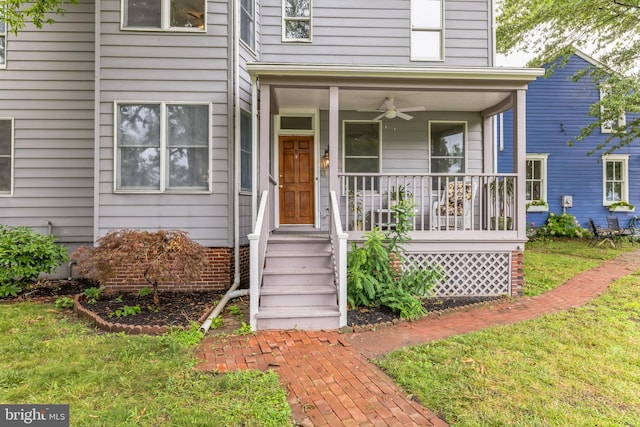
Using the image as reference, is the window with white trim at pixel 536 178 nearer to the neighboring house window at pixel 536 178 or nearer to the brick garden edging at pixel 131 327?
the neighboring house window at pixel 536 178

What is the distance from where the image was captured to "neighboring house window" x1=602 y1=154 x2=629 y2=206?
41.8 feet

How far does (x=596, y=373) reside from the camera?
3.14 meters

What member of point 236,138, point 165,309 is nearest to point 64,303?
point 165,309

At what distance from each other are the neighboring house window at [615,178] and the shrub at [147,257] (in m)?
14.6

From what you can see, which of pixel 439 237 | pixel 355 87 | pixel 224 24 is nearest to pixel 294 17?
pixel 224 24

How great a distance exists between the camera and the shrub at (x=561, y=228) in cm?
1194

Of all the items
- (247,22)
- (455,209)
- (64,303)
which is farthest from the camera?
(247,22)

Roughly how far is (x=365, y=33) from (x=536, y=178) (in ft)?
29.9

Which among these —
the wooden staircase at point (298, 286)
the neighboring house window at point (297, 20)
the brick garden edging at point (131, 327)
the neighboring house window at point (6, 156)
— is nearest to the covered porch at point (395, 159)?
the wooden staircase at point (298, 286)

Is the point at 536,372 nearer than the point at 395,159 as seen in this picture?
Yes

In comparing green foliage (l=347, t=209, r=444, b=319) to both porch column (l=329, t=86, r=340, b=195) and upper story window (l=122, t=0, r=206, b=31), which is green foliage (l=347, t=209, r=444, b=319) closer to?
porch column (l=329, t=86, r=340, b=195)

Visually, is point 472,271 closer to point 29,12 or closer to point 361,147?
point 361,147

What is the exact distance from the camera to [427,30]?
7.55 metres

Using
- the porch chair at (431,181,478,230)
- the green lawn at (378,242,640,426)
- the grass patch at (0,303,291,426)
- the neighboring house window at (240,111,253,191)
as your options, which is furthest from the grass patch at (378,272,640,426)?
the neighboring house window at (240,111,253,191)
